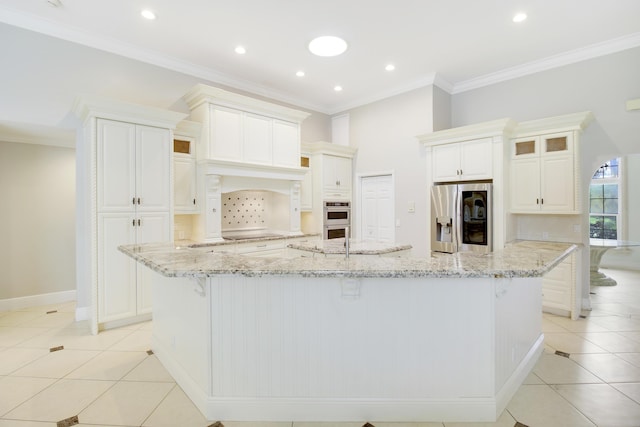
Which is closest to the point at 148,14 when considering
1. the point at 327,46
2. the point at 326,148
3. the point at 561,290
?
the point at 327,46

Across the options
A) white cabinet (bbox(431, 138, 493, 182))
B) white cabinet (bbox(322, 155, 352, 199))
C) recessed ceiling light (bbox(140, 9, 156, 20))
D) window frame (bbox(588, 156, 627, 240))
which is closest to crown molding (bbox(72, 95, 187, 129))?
recessed ceiling light (bbox(140, 9, 156, 20))

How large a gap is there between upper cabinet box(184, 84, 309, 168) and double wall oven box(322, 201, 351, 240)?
3.37 feet

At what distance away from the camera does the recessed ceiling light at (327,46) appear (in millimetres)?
3760

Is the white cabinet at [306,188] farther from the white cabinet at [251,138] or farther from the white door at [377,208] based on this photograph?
the white door at [377,208]

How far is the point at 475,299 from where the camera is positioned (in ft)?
6.09

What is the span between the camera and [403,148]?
5.18 metres

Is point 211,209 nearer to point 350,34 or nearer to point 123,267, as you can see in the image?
point 123,267

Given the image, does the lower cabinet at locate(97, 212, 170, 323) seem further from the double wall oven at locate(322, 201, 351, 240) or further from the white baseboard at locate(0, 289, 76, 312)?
the double wall oven at locate(322, 201, 351, 240)

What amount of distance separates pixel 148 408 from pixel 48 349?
1665mm

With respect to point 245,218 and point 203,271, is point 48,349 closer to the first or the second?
point 203,271

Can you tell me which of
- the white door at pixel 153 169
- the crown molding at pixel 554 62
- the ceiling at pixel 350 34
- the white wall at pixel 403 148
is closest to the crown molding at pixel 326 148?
the white wall at pixel 403 148

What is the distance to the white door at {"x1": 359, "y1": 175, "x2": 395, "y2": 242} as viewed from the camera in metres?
5.41

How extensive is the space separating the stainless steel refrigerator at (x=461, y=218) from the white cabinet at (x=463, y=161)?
15 centimetres

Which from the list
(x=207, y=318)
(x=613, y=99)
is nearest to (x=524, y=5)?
(x=613, y=99)
